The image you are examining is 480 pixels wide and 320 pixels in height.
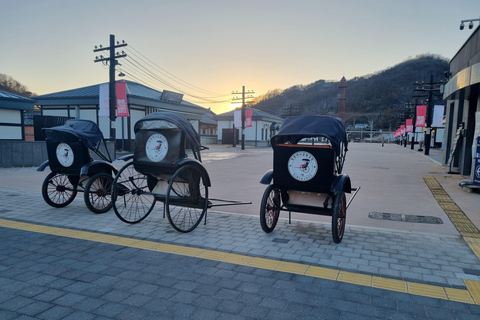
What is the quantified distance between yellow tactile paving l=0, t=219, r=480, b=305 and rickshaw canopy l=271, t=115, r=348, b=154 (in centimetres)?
178

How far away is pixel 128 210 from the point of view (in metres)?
6.46

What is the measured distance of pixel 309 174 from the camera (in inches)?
186

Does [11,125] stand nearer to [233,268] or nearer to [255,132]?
[233,268]

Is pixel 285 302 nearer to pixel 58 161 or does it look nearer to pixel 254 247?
pixel 254 247

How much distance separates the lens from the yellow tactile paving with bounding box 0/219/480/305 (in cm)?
326

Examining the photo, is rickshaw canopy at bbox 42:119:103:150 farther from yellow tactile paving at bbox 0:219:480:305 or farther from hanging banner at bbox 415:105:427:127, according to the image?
hanging banner at bbox 415:105:427:127

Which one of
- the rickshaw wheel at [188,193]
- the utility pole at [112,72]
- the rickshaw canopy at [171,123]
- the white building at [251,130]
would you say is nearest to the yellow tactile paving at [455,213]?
the rickshaw wheel at [188,193]

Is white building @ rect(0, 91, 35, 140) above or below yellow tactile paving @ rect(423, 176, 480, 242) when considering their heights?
above

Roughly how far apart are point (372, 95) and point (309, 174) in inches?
6037

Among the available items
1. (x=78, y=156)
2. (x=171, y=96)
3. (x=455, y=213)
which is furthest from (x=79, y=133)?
(x=171, y=96)

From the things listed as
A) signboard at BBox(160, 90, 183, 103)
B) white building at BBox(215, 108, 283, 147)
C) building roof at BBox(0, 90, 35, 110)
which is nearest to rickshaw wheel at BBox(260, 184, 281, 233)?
building roof at BBox(0, 90, 35, 110)

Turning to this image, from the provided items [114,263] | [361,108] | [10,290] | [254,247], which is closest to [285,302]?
[254,247]

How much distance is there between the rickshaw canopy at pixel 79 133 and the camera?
6121mm

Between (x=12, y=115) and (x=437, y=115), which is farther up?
(x=437, y=115)
